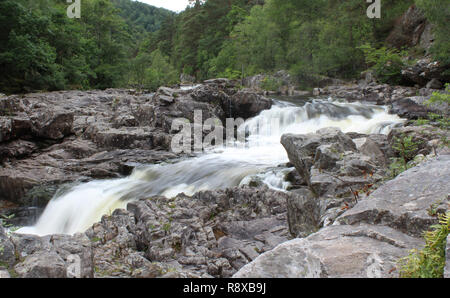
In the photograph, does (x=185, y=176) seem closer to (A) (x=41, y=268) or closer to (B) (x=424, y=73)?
(A) (x=41, y=268)

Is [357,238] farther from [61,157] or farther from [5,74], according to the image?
[5,74]

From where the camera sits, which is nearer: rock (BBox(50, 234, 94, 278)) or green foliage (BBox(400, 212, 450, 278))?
green foliage (BBox(400, 212, 450, 278))

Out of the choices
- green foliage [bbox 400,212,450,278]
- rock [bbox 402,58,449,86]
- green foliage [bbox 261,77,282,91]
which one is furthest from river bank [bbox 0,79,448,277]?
green foliage [bbox 261,77,282,91]

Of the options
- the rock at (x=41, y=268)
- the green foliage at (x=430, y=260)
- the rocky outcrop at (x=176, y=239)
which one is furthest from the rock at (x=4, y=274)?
the green foliage at (x=430, y=260)

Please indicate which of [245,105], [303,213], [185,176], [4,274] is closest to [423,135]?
[303,213]

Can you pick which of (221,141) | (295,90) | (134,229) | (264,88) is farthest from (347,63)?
(134,229)

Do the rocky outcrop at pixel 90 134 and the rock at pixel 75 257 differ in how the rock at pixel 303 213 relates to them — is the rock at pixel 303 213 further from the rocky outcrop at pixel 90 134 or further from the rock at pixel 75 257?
the rocky outcrop at pixel 90 134

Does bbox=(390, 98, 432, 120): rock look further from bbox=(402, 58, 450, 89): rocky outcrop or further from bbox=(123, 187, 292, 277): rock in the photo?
bbox=(123, 187, 292, 277): rock

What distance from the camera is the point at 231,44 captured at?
49.9 m

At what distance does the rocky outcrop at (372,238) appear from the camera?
90.5 inches

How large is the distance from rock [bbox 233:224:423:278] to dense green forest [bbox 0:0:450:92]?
19632 millimetres

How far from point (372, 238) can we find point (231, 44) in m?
50.3

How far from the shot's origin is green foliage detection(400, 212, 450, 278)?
6.49 ft

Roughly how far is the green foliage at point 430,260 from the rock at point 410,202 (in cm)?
48
